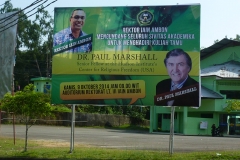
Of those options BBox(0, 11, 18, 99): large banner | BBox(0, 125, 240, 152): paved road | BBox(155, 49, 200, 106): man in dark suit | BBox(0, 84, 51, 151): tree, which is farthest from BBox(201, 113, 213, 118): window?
BBox(155, 49, 200, 106): man in dark suit

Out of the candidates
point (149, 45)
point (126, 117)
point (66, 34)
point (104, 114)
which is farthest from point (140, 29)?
point (126, 117)

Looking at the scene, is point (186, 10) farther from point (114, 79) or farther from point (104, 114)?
point (104, 114)

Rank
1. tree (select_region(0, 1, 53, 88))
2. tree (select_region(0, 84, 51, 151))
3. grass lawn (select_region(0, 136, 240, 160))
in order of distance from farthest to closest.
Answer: tree (select_region(0, 1, 53, 88)) < tree (select_region(0, 84, 51, 151)) < grass lawn (select_region(0, 136, 240, 160))

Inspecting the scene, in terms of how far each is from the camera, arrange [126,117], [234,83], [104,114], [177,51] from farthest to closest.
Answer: [126,117] < [104,114] < [234,83] < [177,51]

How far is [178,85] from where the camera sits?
57.6 feet

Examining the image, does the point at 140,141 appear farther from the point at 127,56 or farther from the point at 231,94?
the point at 231,94

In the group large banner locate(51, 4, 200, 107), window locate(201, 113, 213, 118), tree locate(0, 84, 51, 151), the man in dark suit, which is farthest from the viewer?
window locate(201, 113, 213, 118)

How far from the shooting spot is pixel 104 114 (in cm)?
5531

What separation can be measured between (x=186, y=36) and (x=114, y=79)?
3.29m

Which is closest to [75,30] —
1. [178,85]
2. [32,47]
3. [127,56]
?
[127,56]

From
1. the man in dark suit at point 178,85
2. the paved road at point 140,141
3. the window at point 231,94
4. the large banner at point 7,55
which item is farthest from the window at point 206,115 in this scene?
the man in dark suit at point 178,85

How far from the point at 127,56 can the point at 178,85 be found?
2298 mm

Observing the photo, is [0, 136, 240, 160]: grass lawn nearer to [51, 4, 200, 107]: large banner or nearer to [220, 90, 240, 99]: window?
[51, 4, 200, 107]: large banner

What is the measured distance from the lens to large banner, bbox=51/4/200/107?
57.6ft
